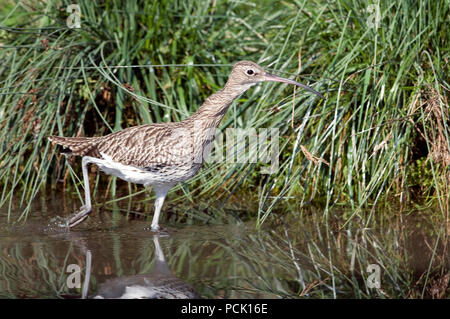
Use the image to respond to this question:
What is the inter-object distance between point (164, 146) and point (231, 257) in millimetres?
1304

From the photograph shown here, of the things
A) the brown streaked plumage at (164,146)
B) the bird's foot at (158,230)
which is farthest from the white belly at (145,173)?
the bird's foot at (158,230)

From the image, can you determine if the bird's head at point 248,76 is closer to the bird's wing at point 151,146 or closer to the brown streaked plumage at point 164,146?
the brown streaked plumage at point 164,146

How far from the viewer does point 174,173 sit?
19.6ft

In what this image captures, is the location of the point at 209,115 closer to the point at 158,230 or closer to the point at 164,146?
the point at 164,146

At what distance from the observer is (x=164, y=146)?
6.02 m

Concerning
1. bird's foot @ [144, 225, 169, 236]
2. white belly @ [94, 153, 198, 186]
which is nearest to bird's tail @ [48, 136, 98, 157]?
white belly @ [94, 153, 198, 186]

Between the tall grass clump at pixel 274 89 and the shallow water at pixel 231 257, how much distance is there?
0.92ft

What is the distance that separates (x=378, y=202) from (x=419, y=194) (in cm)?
43

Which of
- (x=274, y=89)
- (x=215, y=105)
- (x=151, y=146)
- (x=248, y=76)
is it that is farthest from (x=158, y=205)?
(x=274, y=89)

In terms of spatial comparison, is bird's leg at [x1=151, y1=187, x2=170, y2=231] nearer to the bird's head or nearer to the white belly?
the white belly

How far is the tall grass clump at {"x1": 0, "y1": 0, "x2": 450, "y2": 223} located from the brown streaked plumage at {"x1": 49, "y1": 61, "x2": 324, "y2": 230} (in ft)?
0.71

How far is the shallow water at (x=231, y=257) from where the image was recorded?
452cm

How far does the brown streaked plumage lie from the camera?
19.6ft
